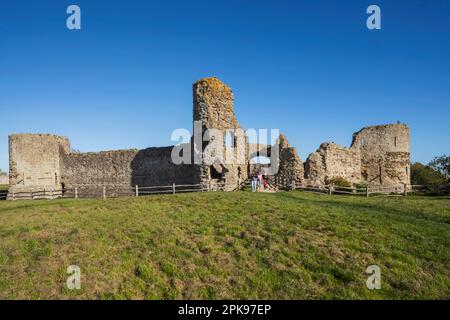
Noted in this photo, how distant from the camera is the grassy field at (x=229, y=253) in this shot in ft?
28.5

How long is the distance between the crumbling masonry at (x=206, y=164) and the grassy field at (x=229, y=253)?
32.0ft

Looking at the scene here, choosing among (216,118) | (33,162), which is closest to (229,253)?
(216,118)

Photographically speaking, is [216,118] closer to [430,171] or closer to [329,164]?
[329,164]

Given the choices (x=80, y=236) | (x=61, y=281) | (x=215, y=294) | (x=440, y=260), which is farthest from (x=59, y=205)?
(x=440, y=260)

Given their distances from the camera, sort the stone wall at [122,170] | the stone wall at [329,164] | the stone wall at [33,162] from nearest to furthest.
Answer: the stone wall at [122,170] → the stone wall at [329,164] → the stone wall at [33,162]

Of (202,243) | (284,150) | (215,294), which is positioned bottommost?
(215,294)

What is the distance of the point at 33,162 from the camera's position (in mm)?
32156

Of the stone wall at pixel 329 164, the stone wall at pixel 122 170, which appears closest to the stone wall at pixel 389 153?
the stone wall at pixel 329 164

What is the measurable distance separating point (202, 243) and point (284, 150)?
19423mm

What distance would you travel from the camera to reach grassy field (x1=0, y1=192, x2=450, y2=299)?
8.69 m

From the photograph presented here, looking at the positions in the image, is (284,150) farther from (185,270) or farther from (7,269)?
(7,269)

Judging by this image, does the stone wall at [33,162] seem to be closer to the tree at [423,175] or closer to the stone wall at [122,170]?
the stone wall at [122,170]

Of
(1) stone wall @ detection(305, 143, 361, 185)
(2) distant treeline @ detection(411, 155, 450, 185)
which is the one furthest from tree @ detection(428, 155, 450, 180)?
(1) stone wall @ detection(305, 143, 361, 185)

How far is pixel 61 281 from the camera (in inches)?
358
